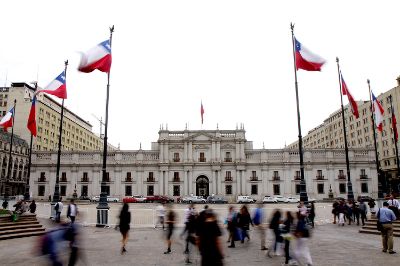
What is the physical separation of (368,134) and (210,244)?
77.0m

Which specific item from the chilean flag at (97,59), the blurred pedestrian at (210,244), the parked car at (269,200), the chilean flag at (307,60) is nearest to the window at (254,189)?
the parked car at (269,200)

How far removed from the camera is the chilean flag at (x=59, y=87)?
1969cm

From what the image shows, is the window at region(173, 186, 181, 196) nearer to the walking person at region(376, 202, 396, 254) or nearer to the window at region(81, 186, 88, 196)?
the window at region(81, 186, 88, 196)

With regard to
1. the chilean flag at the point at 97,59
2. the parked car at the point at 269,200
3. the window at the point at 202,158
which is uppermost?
the chilean flag at the point at 97,59

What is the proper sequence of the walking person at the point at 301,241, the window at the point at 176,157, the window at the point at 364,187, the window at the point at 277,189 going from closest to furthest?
the walking person at the point at 301,241
the window at the point at 364,187
the window at the point at 277,189
the window at the point at 176,157

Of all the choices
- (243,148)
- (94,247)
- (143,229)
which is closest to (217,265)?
(94,247)

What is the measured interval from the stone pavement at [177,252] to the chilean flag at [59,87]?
881 centimetres

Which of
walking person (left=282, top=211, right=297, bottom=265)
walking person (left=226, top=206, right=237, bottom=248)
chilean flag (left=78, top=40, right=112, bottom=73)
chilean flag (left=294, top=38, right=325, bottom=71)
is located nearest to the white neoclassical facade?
chilean flag (left=294, top=38, right=325, bottom=71)

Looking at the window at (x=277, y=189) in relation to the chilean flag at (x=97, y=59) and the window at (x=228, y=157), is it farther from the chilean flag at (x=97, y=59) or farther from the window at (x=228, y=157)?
the chilean flag at (x=97, y=59)

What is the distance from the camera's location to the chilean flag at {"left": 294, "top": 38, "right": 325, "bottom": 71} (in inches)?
704

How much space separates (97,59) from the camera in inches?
686

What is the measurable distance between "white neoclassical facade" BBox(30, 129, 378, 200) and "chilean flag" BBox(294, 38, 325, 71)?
43828 mm

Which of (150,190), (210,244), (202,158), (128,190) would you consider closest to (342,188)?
(202,158)

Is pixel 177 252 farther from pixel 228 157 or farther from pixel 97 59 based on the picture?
pixel 228 157
